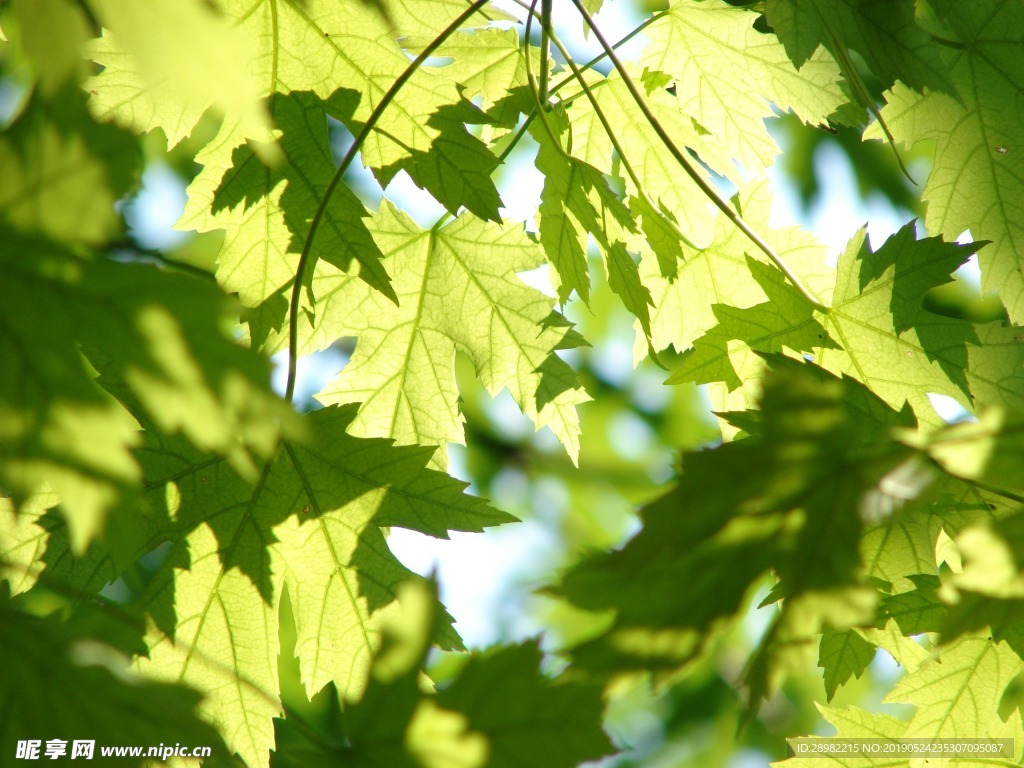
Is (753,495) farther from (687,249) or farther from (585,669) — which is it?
(687,249)

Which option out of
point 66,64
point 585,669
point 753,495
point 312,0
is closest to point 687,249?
point 312,0

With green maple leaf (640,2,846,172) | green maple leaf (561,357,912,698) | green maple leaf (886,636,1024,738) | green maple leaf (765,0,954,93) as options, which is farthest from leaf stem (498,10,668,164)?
green maple leaf (886,636,1024,738)

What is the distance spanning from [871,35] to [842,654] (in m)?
0.90

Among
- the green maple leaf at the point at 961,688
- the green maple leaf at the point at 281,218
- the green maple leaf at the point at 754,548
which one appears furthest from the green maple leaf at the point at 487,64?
the green maple leaf at the point at 961,688

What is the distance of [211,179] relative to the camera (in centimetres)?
118

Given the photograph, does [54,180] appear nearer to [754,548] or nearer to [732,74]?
[754,548]

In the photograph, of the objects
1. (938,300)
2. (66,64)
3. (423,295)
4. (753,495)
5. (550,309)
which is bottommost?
(753,495)

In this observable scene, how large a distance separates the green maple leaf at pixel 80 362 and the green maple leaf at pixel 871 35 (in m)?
0.97

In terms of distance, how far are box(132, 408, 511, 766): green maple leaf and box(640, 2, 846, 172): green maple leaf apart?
0.81 m

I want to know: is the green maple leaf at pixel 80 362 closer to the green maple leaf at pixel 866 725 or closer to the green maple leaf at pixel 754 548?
the green maple leaf at pixel 754 548

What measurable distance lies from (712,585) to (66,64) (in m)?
0.61

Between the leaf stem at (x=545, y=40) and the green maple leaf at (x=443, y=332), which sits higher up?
the leaf stem at (x=545, y=40)

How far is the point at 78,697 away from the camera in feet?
2.14

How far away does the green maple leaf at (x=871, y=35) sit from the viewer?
3.75ft
